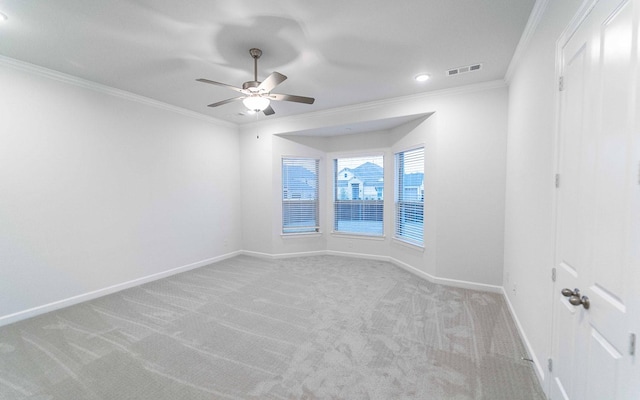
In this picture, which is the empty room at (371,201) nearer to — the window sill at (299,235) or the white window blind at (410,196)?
the white window blind at (410,196)

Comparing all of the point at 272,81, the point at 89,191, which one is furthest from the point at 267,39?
the point at 89,191

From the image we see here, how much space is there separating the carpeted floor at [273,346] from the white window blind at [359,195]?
1.77 metres

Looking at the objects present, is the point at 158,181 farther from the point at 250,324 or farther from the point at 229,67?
the point at 250,324

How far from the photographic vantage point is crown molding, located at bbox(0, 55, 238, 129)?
285 cm

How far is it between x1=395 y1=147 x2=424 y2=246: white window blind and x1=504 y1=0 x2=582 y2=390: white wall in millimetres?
1439

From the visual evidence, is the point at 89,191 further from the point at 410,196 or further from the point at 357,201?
the point at 410,196

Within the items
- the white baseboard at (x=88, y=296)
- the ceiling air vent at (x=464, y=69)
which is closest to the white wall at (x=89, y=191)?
the white baseboard at (x=88, y=296)

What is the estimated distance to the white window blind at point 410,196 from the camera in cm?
428

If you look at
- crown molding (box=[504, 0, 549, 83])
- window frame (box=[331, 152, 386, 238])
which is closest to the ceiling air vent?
crown molding (box=[504, 0, 549, 83])

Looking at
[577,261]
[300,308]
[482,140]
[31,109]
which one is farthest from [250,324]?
[482,140]

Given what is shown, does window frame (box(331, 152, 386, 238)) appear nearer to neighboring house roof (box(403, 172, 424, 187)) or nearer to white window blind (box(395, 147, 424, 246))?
white window blind (box(395, 147, 424, 246))

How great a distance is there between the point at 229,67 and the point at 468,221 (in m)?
3.78

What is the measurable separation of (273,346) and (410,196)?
3322 mm

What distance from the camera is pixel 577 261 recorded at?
4.50 ft
